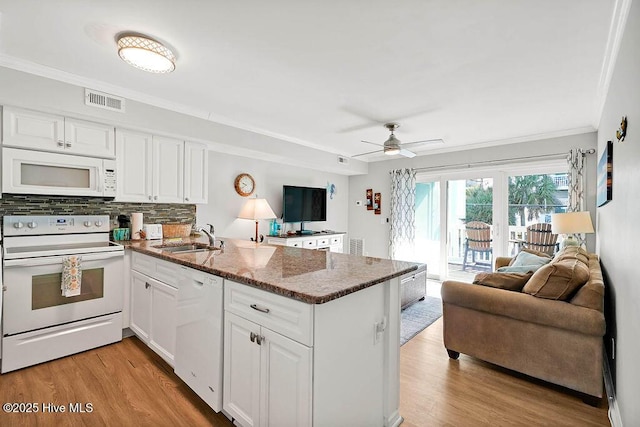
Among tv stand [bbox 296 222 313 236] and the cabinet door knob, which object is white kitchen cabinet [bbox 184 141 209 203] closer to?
tv stand [bbox 296 222 313 236]

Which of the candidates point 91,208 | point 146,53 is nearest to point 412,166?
point 146,53

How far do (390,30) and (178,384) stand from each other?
2740mm

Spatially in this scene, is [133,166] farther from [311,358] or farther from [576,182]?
[576,182]

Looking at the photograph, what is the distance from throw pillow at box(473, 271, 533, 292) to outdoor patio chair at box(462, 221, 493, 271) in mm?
2670

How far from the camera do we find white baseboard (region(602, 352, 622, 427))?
66.8 inches

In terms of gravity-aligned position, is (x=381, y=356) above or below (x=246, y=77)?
below

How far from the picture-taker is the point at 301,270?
173 centimetres

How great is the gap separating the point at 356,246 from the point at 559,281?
4.34 m

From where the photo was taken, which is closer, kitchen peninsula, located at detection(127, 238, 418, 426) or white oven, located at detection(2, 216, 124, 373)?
kitchen peninsula, located at detection(127, 238, 418, 426)

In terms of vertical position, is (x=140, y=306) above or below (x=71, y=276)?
below

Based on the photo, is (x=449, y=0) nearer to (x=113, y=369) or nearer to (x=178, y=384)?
(x=178, y=384)

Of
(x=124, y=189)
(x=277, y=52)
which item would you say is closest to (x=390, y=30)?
(x=277, y=52)

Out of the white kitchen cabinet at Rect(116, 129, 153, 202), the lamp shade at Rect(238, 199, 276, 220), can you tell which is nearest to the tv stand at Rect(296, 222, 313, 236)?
the lamp shade at Rect(238, 199, 276, 220)

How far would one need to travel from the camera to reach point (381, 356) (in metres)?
1.65
